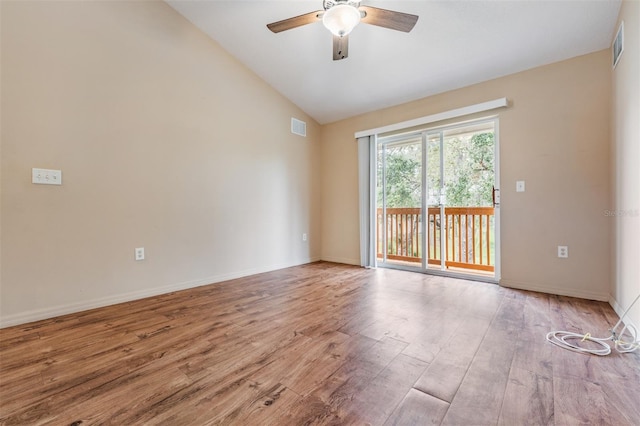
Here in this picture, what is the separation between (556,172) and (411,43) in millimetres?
1934

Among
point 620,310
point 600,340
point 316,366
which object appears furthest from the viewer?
point 620,310

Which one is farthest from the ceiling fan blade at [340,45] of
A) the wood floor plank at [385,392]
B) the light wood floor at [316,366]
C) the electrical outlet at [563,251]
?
the electrical outlet at [563,251]

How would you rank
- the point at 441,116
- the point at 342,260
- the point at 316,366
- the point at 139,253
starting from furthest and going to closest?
the point at 342,260
the point at 441,116
the point at 139,253
the point at 316,366

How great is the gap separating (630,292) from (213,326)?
9.70 ft

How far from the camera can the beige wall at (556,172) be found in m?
2.54

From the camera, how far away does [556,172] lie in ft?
8.93

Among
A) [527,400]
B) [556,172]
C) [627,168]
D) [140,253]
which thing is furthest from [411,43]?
[140,253]

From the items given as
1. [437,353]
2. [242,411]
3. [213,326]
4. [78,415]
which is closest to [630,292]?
[437,353]

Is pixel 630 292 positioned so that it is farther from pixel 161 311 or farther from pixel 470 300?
pixel 161 311

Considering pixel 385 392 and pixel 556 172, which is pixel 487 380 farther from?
pixel 556 172

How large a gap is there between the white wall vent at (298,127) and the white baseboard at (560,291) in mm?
3346

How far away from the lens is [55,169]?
2.18 m

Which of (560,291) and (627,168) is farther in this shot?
(560,291)

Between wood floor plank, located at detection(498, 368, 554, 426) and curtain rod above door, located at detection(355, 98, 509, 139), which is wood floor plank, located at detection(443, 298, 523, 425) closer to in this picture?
wood floor plank, located at detection(498, 368, 554, 426)
